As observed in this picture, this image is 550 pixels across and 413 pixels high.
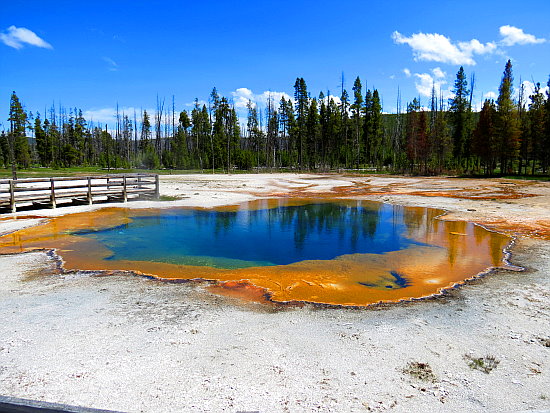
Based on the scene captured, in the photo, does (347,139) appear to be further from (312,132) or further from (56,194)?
(56,194)

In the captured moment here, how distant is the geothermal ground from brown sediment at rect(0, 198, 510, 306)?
25.1 inches

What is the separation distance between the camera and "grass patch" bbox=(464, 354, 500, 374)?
4004 millimetres

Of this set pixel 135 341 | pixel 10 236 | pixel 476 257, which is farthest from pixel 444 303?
pixel 10 236

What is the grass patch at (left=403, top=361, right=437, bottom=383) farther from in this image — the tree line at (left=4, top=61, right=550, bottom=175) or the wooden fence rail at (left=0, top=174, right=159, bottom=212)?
the tree line at (left=4, top=61, right=550, bottom=175)

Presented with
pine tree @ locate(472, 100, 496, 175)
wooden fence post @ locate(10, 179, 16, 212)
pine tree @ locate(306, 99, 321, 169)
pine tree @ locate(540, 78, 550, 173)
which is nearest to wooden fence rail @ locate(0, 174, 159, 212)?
wooden fence post @ locate(10, 179, 16, 212)

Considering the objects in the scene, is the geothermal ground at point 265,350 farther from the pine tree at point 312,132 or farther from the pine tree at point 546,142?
the pine tree at point 312,132

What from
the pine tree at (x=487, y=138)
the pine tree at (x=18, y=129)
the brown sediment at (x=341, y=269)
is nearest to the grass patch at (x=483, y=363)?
the brown sediment at (x=341, y=269)

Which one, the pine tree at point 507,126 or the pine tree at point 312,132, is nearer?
the pine tree at point 507,126

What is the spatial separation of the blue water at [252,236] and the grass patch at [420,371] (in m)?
5.36

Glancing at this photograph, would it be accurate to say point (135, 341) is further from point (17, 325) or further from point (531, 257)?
point (531, 257)

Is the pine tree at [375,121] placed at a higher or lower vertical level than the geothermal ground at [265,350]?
higher

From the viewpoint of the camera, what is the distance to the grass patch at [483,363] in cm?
400

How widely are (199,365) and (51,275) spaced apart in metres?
5.26

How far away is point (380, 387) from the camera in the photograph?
3678mm
